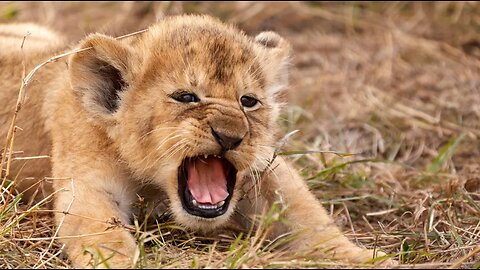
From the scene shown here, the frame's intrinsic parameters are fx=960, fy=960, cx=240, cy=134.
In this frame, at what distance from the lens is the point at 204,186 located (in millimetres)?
5043

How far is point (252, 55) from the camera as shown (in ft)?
17.9

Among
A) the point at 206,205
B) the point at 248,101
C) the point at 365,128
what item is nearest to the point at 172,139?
the point at 206,205

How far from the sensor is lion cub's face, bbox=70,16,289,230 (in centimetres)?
496

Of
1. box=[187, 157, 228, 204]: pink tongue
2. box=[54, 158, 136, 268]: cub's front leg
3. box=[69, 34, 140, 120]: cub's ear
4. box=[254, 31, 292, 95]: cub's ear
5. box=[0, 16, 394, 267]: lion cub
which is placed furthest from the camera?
box=[254, 31, 292, 95]: cub's ear

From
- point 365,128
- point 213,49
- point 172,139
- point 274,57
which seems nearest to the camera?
point 172,139

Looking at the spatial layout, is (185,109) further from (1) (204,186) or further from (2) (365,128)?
(2) (365,128)

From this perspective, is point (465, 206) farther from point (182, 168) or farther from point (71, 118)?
point (71, 118)

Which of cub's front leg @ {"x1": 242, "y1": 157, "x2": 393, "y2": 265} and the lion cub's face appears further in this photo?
cub's front leg @ {"x1": 242, "y1": 157, "x2": 393, "y2": 265}

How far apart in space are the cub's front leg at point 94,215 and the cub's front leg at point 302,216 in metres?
0.85

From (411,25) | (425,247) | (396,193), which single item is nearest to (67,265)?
(425,247)

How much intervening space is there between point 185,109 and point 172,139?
175mm

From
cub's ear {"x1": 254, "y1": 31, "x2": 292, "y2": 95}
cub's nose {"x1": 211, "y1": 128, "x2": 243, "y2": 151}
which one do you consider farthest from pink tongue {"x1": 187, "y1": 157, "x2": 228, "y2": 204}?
cub's ear {"x1": 254, "y1": 31, "x2": 292, "y2": 95}

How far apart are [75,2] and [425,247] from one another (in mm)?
6434

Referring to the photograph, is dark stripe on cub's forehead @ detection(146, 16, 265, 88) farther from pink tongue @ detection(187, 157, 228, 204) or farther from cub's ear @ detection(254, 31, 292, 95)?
pink tongue @ detection(187, 157, 228, 204)
